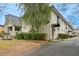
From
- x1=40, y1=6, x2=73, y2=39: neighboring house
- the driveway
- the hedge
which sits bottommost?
the driveway

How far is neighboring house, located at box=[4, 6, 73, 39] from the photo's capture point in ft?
10.9

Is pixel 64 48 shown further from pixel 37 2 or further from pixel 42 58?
pixel 37 2

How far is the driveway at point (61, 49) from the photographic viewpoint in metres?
3.26

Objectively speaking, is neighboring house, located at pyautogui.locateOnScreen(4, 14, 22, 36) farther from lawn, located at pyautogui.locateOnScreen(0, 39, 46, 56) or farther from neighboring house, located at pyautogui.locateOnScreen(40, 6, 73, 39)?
neighboring house, located at pyautogui.locateOnScreen(40, 6, 73, 39)

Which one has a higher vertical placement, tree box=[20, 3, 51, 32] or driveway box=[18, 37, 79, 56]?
tree box=[20, 3, 51, 32]

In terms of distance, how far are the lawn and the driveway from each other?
6 cm

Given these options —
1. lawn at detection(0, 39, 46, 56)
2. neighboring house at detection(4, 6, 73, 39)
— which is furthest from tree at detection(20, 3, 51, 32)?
lawn at detection(0, 39, 46, 56)

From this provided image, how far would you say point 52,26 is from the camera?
335 cm

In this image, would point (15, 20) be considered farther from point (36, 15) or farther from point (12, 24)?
point (36, 15)

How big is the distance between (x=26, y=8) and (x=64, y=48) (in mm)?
604

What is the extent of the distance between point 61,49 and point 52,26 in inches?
10.8

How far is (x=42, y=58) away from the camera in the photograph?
327 cm

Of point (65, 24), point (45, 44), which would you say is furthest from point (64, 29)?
point (45, 44)

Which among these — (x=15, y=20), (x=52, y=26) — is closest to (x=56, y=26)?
(x=52, y=26)
